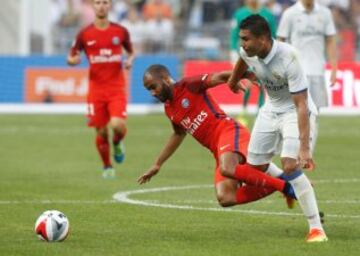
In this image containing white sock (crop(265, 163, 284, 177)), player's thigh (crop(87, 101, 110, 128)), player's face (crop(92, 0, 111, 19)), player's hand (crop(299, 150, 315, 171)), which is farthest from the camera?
player's thigh (crop(87, 101, 110, 128))

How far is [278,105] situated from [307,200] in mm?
992

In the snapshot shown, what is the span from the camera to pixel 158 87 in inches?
457

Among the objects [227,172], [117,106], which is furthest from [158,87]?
[117,106]

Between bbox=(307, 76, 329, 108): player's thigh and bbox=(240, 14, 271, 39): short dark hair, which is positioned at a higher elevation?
bbox=(240, 14, 271, 39): short dark hair

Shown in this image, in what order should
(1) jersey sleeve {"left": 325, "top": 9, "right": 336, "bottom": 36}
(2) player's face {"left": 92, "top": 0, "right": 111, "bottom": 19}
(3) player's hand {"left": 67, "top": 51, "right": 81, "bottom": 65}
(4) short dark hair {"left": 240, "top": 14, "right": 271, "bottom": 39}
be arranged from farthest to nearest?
(3) player's hand {"left": 67, "top": 51, "right": 81, "bottom": 65} → (2) player's face {"left": 92, "top": 0, "right": 111, "bottom": 19} → (1) jersey sleeve {"left": 325, "top": 9, "right": 336, "bottom": 36} → (4) short dark hair {"left": 240, "top": 14, "right": 271, "bottom": 39}

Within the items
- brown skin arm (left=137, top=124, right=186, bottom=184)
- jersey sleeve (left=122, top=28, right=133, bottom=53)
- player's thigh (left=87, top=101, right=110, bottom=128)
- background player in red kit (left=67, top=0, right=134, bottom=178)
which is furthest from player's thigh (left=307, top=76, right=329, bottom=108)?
brown skin arm (left=137, top=124, right=186, bottom=184)

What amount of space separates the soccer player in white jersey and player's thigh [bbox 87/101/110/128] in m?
6.19

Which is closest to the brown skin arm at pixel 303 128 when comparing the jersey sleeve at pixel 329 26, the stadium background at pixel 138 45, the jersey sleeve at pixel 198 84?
the jersey sleeve at pixel 198 84

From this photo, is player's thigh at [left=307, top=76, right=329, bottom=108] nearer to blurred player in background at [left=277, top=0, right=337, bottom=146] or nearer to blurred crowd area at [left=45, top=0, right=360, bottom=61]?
blurred player in background at [left=277, top=0, right=337, bottom=146]

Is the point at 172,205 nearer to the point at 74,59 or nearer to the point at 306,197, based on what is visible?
the point at 306,197

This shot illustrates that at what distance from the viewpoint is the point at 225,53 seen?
1324 inches

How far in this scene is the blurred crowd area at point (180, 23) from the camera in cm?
3359

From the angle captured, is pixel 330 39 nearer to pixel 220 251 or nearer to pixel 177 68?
pixel 220 251

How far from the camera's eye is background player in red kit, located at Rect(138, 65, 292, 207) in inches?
445
